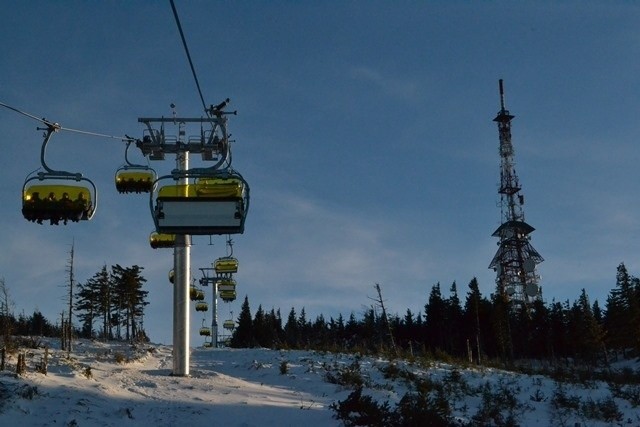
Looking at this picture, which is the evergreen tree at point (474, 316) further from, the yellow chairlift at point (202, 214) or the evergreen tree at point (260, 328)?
the yellow chairlift at point (202, 214)

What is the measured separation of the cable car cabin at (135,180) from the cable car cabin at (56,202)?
267 inches

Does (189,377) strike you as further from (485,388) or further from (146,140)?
(485,388)

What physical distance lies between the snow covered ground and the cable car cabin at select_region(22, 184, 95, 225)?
174 inches

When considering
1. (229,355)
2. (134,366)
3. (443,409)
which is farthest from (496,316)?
(443,409)

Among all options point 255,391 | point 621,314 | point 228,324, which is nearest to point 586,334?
point 621,314

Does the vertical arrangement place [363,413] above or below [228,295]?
below

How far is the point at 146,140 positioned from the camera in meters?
21.8

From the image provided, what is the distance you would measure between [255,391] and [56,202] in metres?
9.10

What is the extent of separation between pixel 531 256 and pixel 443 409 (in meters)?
71.6

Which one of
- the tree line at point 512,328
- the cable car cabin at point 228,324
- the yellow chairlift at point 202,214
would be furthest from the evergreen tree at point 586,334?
the yellow chairlift at point 202,214

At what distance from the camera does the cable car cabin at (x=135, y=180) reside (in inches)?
764

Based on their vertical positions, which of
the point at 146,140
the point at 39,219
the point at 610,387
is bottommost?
the point at 610,387

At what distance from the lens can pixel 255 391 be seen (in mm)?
19672

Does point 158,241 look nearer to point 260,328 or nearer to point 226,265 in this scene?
point 226,265
